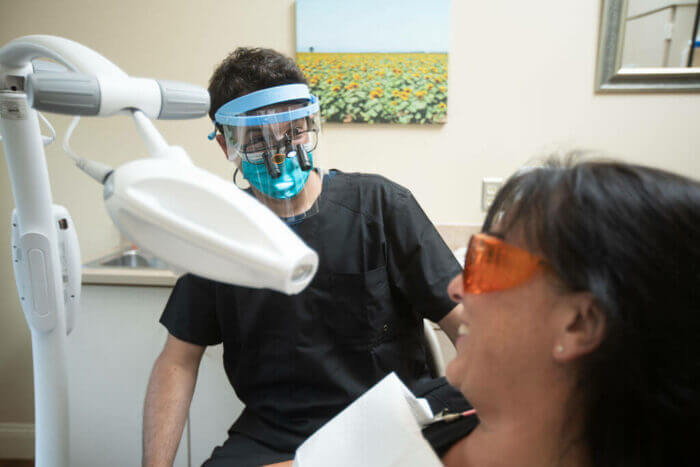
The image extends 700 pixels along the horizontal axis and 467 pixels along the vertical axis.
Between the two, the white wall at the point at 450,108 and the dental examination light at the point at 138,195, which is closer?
the dental examination light at the point at 138,195

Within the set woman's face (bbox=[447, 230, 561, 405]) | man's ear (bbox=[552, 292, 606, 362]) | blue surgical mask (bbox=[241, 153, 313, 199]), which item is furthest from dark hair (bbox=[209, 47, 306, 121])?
man's ear (bbox=[552, 292, 606, 362])

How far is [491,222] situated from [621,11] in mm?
1806

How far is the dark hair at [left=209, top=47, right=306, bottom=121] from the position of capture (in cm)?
120

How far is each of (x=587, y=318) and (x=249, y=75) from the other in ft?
3.13

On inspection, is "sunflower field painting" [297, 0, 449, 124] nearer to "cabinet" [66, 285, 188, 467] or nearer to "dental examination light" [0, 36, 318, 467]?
"cabinet" [66, 285, 188, 467]

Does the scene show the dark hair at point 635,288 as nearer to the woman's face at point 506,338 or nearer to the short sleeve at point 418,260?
the woman's face at point 506,338

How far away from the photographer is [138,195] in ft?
1.44

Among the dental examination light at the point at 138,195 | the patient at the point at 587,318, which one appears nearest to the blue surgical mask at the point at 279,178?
the dental examination light at the point at 138,195

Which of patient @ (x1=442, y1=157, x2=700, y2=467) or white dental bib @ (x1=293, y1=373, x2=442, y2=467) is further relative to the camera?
white dental bib @ (x1=293, y1=373, x2=442, y2=467)

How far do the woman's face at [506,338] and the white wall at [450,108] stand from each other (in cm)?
156

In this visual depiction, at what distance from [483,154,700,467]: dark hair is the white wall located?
1588 mm

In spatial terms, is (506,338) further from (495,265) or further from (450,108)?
(450,108)

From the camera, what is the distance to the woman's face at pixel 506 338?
625mm

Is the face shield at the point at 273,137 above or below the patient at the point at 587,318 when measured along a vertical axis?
above
